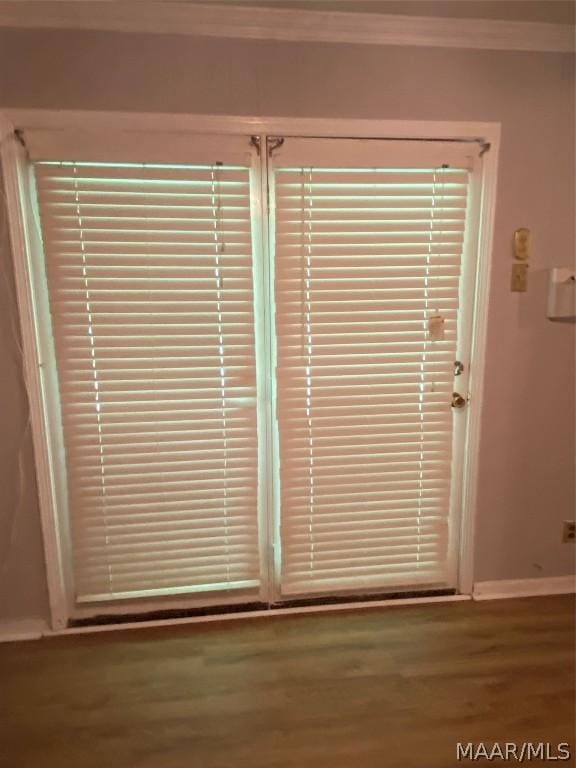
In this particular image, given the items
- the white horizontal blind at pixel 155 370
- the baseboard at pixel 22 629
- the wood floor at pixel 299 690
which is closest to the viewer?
the wood floor at pixel 299 690

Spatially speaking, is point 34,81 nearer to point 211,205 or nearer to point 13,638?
point 211,205

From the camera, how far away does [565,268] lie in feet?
7.20

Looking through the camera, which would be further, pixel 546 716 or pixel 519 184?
pixel 519 184

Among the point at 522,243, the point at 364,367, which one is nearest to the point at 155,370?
the point at 364,367

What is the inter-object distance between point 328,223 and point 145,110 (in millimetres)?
802

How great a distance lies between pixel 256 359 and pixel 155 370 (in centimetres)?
42

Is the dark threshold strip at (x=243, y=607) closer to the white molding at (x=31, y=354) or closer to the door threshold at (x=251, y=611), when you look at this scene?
the door threshold at (x=251, y=611)

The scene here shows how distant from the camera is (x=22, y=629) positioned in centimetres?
224

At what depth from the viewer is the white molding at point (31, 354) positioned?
1.89m

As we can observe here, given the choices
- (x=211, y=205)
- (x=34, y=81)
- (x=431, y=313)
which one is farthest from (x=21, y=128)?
(x=431, y=313)

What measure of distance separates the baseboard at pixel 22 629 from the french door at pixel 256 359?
20cm

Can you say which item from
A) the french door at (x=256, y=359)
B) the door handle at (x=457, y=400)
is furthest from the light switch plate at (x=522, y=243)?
the door handle at (x=457, y=400)

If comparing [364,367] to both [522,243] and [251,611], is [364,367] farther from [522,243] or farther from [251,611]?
[251,611]

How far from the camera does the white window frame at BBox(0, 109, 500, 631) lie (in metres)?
1.89
